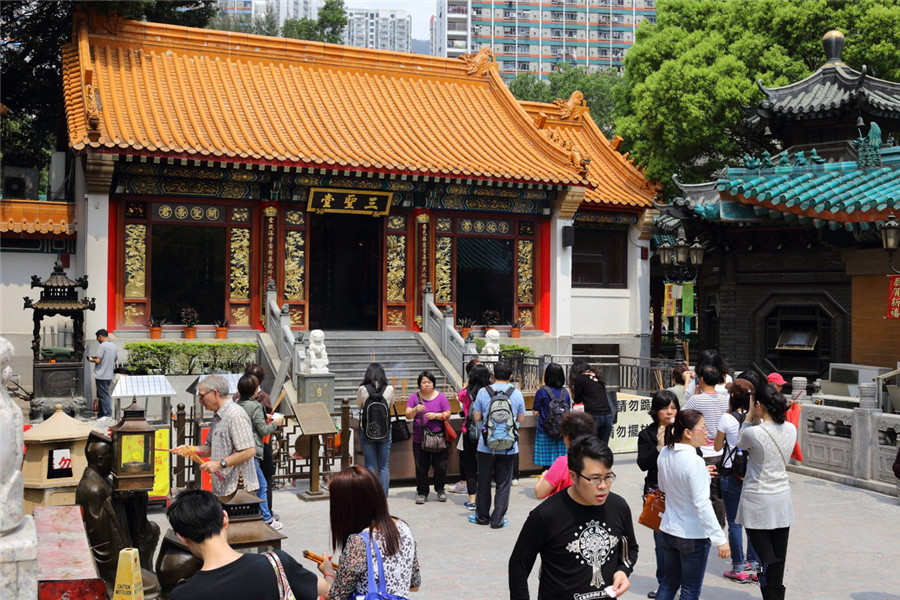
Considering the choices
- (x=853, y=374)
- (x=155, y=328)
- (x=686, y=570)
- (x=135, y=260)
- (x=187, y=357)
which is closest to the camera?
(x=686, y=570)

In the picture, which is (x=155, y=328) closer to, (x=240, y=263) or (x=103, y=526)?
(x=240, y=263)

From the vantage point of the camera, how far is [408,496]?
452 inches

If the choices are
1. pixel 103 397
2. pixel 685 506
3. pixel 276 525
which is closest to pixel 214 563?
pixel 685 506

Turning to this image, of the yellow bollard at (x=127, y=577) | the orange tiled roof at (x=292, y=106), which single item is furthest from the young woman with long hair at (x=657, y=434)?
the orange tiled roof at (x=292, y=106)

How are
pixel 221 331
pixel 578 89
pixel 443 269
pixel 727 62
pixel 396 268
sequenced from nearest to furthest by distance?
pixel 221 331 < pixel 396 268 < pixel 443 269 < pixel 727 62 < pixel 578 89

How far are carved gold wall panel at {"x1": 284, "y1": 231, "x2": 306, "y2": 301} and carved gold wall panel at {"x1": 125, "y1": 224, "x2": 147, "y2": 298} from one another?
3040 mm

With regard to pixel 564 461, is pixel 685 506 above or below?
below

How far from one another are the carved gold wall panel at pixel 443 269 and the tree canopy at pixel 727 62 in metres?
6.76

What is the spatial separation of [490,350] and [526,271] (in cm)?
466

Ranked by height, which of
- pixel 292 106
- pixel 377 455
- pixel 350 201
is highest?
pixel 292 106

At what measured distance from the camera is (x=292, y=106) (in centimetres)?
2261

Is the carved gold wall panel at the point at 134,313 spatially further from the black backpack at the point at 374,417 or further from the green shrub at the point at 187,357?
the black backpack at the point at 374,417

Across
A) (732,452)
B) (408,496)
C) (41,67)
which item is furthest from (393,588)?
(41,67)

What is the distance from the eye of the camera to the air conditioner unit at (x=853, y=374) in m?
16.4
